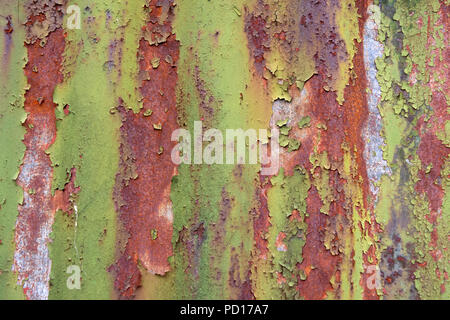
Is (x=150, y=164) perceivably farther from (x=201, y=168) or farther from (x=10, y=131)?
(x=10, y=131)

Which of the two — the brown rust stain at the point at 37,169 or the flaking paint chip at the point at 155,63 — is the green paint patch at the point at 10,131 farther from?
the flaking paint chip at the point at 155,63

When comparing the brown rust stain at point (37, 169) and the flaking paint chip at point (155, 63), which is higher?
the flaking paint chip at point (155, 63)

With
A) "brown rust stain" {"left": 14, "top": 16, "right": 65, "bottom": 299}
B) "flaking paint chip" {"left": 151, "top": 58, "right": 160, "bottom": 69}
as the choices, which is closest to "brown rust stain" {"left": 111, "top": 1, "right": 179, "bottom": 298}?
"flaking paint chip" {"left": 151, "top": 58, "right": 160, "bottom": 69}

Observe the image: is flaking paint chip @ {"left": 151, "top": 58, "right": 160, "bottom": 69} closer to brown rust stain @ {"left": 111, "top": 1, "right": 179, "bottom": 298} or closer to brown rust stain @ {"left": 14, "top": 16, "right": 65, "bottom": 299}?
brown rust stain @ {"left": 111, "top": 1, "right": 179, "bottom": 298}

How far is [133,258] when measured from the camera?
83 cm

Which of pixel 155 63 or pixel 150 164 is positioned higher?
pixel 155 63

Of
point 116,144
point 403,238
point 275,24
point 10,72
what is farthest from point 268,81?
point 10,72

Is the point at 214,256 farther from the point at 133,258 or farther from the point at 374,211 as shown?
the point at 374,211

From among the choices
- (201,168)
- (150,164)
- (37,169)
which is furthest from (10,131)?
(201,168)

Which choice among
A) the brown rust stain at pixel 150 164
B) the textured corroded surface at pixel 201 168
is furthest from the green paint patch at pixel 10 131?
the brown rust stain at pixel 150 164

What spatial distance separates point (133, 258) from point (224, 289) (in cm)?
19

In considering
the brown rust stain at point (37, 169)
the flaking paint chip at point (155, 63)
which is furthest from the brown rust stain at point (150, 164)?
the brown rust stain at point (37, 169)

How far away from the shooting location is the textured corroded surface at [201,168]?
32.5 inches

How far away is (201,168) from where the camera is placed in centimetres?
86
